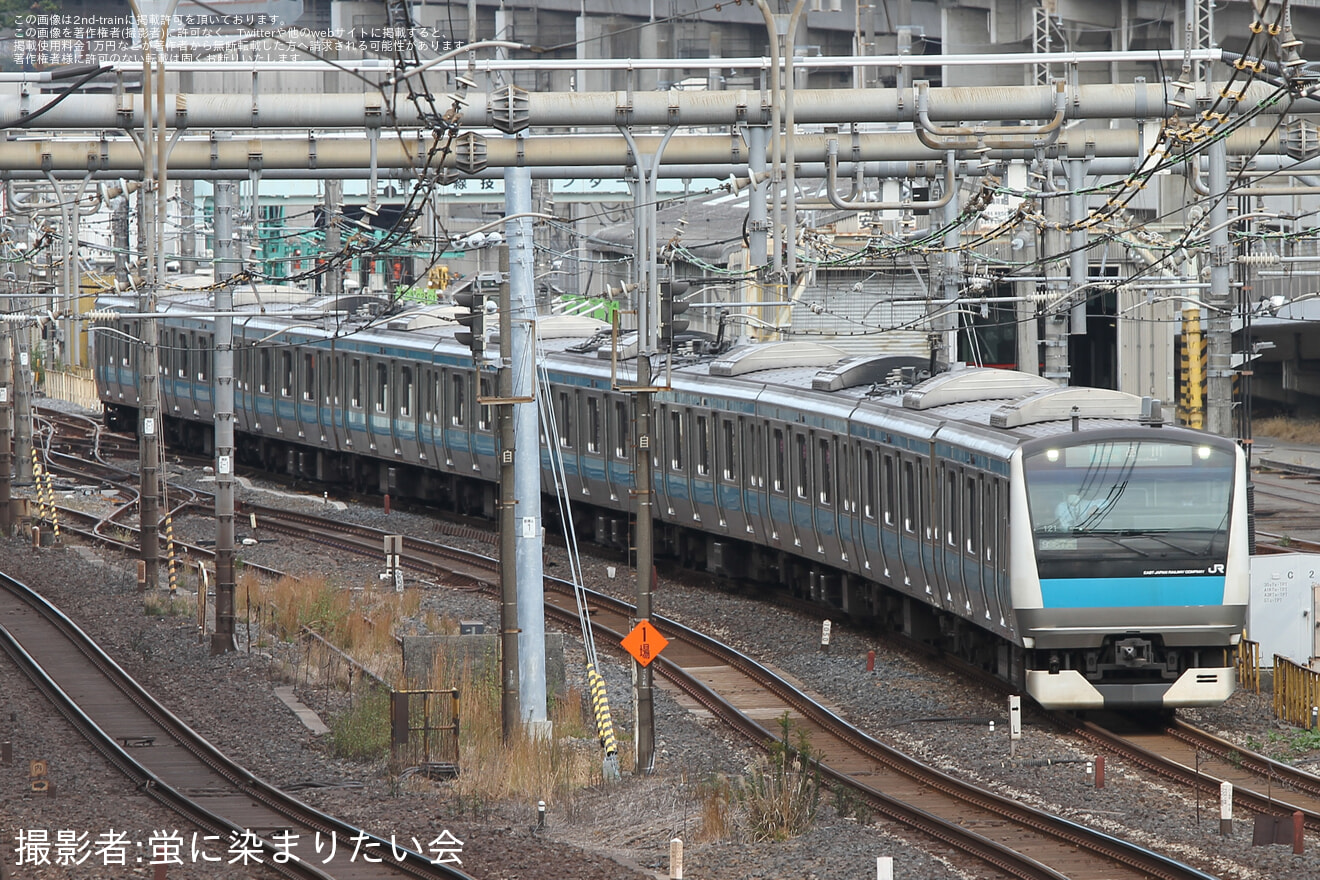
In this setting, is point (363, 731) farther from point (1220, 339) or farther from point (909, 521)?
point (1220, 339)

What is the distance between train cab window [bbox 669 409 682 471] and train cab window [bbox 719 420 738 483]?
139 cm

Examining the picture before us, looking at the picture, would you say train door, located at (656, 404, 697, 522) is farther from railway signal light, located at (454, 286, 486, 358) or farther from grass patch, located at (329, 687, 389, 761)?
railway signal light, located at (454, 286, 486, 358)

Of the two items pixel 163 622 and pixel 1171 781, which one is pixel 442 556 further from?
pixel 1171 781

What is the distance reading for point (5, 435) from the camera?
34156 millimetres

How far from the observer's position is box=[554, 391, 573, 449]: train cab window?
31.8 m

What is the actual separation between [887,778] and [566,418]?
1559 centimetres

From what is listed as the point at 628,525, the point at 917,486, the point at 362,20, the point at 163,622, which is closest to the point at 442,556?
the point at 628,525

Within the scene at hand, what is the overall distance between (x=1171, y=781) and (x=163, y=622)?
14329mm

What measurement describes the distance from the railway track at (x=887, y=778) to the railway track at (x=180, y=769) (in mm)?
3500

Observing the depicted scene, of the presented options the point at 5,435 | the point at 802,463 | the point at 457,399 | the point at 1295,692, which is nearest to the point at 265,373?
the point at 5,435

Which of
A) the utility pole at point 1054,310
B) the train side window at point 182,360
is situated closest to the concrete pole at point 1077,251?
the utility pole at point 1054,310

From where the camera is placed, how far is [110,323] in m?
50.6

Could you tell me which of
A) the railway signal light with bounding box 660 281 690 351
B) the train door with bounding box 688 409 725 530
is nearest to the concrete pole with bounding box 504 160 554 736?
the railway signal light with bounding box 660 281 690 351

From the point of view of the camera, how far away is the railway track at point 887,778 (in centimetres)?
1380
